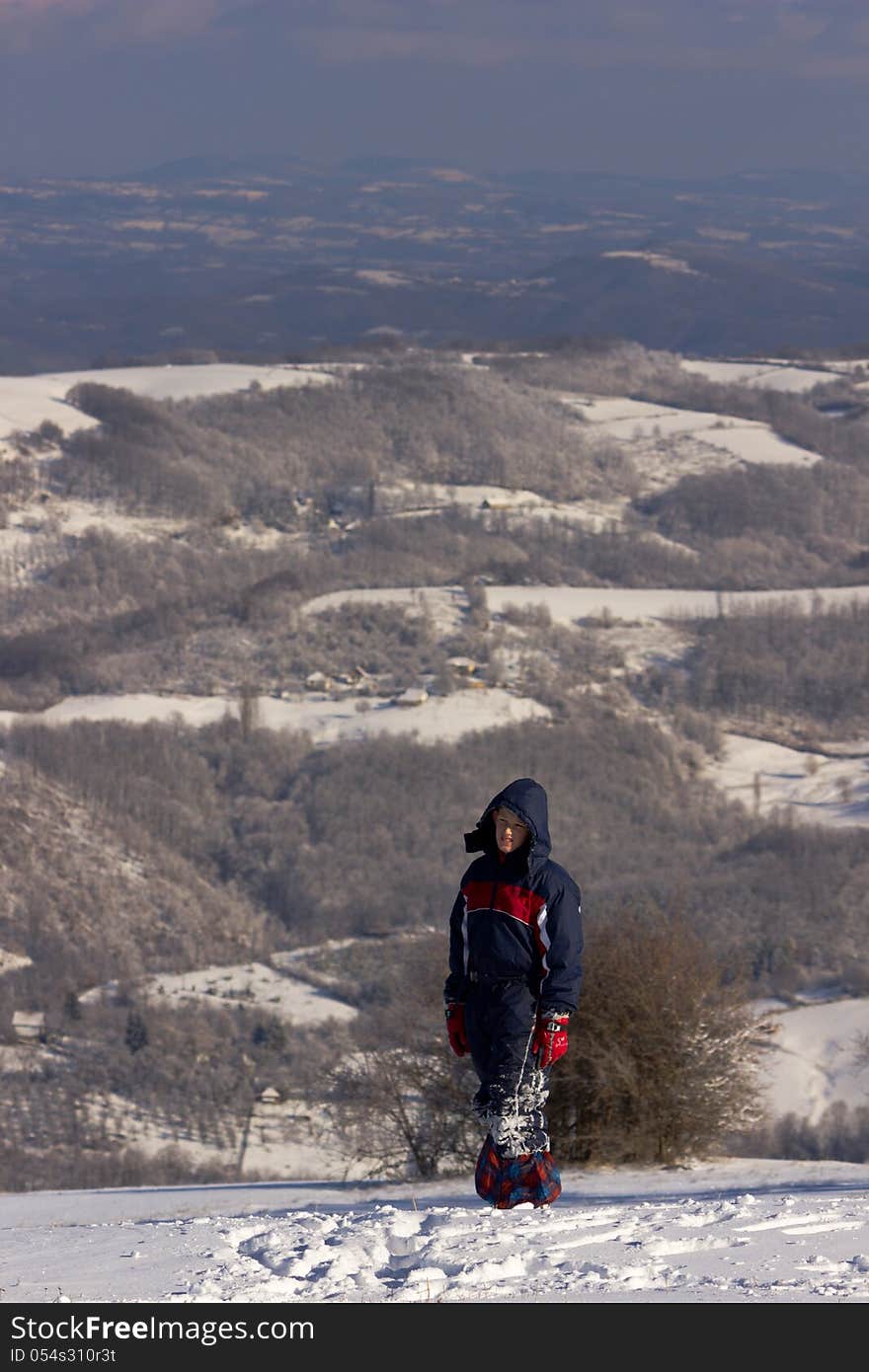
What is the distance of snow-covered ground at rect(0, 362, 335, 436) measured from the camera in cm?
7662

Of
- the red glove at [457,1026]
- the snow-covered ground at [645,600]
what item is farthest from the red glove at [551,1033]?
the snow-covered ground at [645,600]

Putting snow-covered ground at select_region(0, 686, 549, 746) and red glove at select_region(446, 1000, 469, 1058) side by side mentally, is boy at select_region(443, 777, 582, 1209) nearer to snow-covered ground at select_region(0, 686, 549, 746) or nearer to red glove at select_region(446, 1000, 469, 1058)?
red glove at select_region(446, 1000, 469, 1058)

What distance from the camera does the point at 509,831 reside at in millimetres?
7660

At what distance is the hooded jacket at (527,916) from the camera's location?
7711 mm

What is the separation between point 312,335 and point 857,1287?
165098 millimetres

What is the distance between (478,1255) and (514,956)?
4.45 ft

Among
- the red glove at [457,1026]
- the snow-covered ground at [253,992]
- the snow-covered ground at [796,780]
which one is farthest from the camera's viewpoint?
the snow-covered ground at [796,780]

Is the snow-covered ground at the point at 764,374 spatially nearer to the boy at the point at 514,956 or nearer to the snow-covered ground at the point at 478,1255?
the snow-covered ground at the point at 478,1255

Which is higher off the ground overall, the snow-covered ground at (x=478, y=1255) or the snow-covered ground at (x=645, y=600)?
the snow-covered ground at (x=478, y=1255)

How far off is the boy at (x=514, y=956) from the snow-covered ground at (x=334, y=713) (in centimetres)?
3882

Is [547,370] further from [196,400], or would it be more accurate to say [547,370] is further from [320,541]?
[320,541]

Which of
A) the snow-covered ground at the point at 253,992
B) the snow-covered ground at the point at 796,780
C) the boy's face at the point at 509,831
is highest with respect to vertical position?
the boy's face at the point at 509,831

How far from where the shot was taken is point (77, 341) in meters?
170

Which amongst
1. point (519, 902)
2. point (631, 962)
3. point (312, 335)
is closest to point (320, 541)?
point (631, 962)
